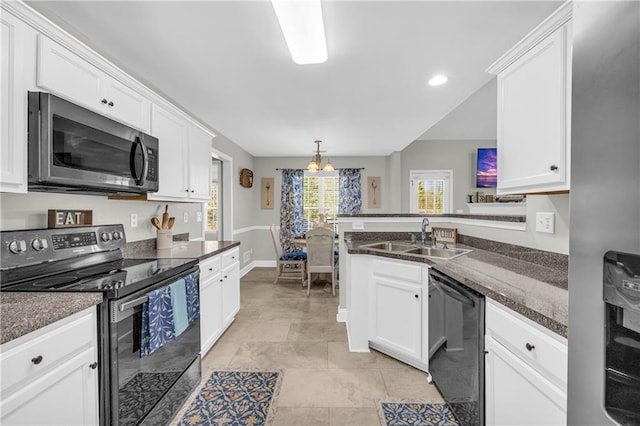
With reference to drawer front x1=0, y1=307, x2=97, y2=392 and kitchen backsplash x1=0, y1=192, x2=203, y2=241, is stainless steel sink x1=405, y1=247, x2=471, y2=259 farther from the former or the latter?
kitchen backsplash x1=0, y1=192, x2=203, y2=241

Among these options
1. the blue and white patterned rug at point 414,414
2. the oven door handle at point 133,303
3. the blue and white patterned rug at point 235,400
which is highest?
the oven door handle at point 133,303

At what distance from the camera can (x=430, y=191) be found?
19.1 ft

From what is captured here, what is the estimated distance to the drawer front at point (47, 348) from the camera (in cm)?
82

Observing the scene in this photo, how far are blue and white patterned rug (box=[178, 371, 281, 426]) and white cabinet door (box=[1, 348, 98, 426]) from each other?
0.71 meters

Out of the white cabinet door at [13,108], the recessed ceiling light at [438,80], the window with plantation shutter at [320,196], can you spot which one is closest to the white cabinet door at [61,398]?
the white cabinet door at [13,108]

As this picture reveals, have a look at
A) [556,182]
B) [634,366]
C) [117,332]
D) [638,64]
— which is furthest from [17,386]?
[556,182]

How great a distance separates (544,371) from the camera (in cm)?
95

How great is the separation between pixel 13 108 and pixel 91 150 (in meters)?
0.35

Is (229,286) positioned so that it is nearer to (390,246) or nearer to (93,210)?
(93,210)

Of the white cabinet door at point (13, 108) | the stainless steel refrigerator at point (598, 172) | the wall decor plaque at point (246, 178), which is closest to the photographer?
the stainless steel refrigerator at point (598, 172)

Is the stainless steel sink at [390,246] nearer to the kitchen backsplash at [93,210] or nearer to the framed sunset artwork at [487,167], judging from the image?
the kitchen backsplash at [93,210]

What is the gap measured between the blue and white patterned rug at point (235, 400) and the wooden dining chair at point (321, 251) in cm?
197

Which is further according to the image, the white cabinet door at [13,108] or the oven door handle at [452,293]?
the oven door handle at [452,293]

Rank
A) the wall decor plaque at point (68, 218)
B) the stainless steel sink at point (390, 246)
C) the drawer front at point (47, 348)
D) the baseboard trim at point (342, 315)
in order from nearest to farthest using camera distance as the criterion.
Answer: the drawer front at point (47, 348) < the wall decor plaque at point (68, 218) < the stainless steel sink at point (390, 246) < the baseboard trim at point (342, 315)
